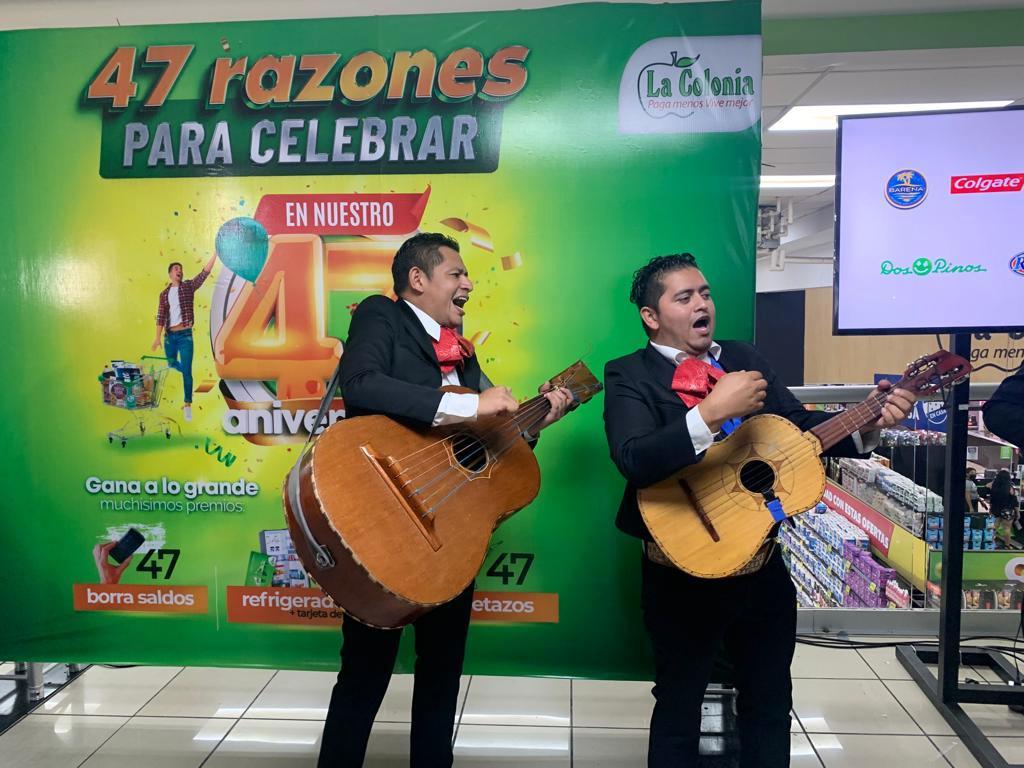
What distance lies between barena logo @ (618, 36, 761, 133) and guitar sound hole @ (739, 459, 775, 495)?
1.31 metres

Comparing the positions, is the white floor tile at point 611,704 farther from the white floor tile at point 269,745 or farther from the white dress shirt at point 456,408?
the white dress shirt at point 456,408

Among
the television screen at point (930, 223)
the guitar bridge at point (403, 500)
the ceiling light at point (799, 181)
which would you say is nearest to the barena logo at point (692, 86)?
the television screen at point (930, 223)

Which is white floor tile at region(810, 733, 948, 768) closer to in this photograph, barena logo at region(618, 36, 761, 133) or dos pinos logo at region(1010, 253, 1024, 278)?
dos pinos logo at region(1010, 253, 1024, 278)

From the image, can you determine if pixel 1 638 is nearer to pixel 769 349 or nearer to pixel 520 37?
pixel 520 37

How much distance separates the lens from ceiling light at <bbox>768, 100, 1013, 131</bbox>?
5.33m

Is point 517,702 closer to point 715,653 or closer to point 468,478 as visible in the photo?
point 715,653

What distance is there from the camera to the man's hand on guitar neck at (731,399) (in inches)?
66.1

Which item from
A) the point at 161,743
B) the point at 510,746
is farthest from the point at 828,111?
the point at 161,743

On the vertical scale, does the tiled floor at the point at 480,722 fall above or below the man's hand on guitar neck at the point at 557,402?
below

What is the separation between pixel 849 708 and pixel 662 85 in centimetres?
240

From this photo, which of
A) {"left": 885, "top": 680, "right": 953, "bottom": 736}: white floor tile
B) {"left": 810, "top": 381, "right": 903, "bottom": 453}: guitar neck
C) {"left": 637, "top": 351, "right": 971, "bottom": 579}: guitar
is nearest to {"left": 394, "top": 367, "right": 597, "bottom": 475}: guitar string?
{"left": 637, "top": 351, "right": 971, "bottom": 579}: guitar

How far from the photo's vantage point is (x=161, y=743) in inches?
104

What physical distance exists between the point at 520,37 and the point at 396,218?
0.77 m

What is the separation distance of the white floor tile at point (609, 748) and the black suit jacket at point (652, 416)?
Result: 104 centimetres
